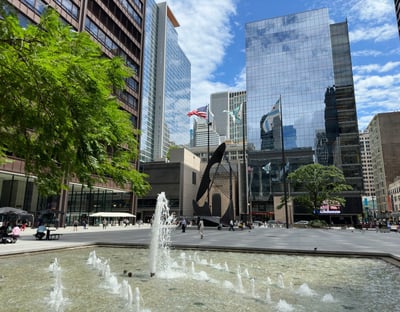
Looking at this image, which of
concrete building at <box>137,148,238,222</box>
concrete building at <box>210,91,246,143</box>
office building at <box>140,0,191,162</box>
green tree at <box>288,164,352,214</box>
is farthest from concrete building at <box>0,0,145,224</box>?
concrete building at <box>210,91,246,143</box>

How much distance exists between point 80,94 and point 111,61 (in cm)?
128

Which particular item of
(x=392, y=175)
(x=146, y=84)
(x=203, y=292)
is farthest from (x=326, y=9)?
(x=203, y=292)

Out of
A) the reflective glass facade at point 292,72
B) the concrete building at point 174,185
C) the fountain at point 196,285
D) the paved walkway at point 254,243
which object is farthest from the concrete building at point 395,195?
the fountain at point 196,285

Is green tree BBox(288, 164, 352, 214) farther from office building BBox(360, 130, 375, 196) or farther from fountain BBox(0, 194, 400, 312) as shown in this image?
office building BBox(360, 130, 375, 196)

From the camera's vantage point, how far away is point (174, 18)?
164250 millimetres

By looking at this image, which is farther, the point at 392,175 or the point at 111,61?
the point at 392,175

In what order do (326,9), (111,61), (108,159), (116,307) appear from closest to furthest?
1. (111,61)
2. (108,159)
3. (116,307)
4. (326,9)

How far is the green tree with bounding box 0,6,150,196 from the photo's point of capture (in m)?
4.07

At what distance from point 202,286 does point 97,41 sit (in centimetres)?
4713

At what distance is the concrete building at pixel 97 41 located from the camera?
120ft

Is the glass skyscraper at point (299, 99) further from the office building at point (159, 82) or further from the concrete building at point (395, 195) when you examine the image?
the office building at point (159, 82)

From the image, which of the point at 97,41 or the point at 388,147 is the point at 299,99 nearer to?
the point at 388,147

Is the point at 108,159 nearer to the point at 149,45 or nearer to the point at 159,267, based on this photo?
the point at 159,267

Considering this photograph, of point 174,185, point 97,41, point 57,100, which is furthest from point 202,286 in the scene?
point 174,185
